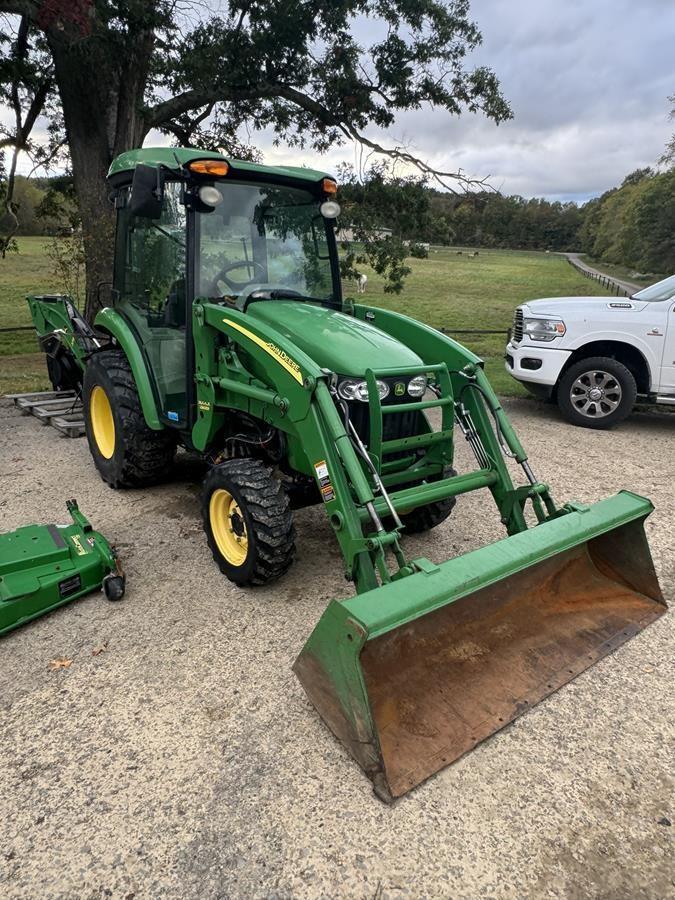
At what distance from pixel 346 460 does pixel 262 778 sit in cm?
141

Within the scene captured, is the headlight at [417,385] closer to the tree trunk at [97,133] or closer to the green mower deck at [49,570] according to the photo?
the green mower deck at [49,570]

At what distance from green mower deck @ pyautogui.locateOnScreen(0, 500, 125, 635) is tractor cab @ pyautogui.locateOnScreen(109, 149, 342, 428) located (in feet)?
3.73

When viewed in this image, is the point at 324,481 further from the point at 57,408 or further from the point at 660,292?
the point at 660,292

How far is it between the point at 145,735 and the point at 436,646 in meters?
1.32

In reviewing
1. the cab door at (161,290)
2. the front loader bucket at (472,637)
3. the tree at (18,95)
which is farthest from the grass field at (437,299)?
the front loader bucket at (472,637)

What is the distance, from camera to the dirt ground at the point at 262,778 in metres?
1.96

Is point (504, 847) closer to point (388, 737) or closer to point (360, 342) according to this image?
point (388, 737)

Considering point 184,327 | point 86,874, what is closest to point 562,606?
point 86,874

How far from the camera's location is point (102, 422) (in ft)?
17.4

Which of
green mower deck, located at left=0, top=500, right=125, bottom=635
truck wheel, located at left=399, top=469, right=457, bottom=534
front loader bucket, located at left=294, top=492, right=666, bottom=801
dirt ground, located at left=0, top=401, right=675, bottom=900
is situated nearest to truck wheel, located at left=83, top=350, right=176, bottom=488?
green mower deck, located at left=0, top=500, right=125, bottom=635

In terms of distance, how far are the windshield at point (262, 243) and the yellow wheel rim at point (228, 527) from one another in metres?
1.40

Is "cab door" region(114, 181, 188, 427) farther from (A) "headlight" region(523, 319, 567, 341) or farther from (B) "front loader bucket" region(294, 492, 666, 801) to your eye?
(A) "headlight" region(523, 319, 567, 341)

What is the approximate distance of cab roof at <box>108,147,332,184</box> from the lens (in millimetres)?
3826

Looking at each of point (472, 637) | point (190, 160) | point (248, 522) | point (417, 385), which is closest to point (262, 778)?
point (472, 637)
